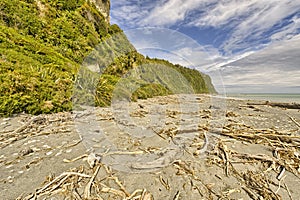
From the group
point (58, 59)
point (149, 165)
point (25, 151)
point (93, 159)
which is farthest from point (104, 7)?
point (149, 165)

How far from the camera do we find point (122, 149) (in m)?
3.57

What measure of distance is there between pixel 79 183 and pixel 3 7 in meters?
15.1

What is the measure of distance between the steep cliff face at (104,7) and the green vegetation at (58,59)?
2.34 m

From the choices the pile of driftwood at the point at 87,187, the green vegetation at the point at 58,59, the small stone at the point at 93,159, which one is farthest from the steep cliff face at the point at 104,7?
the pile of driftwood at the point at 87,187

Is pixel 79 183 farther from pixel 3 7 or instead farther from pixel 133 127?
pixel 3 7

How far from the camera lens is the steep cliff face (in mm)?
25545

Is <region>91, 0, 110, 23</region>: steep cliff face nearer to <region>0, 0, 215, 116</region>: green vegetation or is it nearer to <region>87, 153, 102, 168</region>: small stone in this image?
<region>0, 0, 215, 116</region>: green vegetation

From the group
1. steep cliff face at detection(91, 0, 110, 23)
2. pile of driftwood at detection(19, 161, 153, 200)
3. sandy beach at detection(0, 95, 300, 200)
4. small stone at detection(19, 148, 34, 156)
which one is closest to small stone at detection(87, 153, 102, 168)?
sandy beach at detection(0, 95, 300, 200)

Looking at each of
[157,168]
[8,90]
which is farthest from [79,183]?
[8,90]

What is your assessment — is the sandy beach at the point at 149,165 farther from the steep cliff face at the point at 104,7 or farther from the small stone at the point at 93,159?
the steep cliff face at the point at 104,7

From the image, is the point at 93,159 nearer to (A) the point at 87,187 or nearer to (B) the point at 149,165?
(A) the point at 87,187

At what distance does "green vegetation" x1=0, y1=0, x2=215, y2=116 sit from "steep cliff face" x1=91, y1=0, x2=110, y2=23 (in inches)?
92.0

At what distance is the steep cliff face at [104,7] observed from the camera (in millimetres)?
25545

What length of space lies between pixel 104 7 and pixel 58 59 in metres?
19.1
